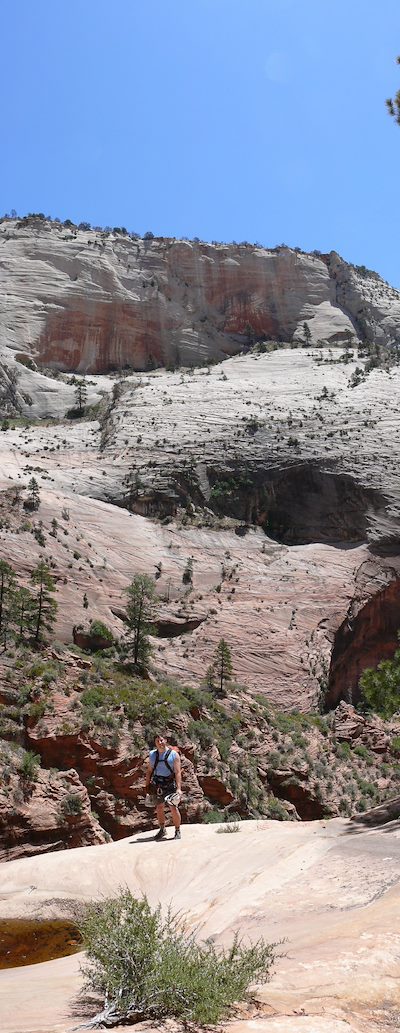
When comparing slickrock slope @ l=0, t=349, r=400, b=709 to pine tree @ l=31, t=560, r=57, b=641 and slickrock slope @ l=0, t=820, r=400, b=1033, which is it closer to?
pine tree @ l=31, t=560, r=57, b=641

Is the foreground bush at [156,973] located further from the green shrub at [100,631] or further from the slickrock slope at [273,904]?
the green shrub at [100,631]

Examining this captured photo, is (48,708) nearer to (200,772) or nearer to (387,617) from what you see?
(200,772)

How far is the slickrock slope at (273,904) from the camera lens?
4.32 meters

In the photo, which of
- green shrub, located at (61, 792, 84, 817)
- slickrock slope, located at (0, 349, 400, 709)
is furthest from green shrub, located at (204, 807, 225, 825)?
slickrock slope, located at (0, 349, 400, 709)

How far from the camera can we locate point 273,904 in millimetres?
6926

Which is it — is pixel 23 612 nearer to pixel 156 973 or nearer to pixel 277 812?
pixel 277 812

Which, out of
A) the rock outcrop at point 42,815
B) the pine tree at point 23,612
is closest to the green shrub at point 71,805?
the rock outcrop at point 42,815

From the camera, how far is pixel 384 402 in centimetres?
5419

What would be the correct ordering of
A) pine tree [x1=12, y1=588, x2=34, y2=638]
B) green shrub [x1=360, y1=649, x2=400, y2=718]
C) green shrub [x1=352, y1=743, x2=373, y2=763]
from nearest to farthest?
1. green shrub [x1=360, y1=649, x2=400, y2=718]
2. pine tree [x1=12, y1=588, x2=34, y2=638]
3. green shrub [x1=352, y1=743, x2=373, y2=763]

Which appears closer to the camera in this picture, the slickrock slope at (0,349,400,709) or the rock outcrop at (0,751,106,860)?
the rock outcrop at (0,751,106,860)

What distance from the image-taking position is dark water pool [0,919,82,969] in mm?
8336

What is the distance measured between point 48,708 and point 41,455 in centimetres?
2886

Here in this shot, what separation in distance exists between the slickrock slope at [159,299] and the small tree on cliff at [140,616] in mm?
39697

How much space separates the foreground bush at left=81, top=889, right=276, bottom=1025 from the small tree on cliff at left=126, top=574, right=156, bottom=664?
2482cm
